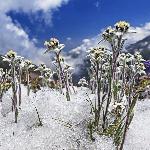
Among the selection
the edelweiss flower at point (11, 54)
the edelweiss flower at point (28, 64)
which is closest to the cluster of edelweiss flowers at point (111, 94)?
the edelweiss flower at point (11, 54)

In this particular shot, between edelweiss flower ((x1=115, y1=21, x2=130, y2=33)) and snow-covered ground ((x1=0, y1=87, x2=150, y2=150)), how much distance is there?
47.8 inches

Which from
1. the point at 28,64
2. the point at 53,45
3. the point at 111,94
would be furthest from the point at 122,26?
the point at 28,64

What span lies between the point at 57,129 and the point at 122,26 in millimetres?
1441

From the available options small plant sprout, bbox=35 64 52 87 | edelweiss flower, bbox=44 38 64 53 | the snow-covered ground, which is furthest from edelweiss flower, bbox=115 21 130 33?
small plant sprout, bbox=35 64 52 87

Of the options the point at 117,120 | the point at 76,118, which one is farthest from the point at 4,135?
the point at 117,120

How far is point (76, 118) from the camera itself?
6293 mm

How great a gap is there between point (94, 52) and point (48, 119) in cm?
102

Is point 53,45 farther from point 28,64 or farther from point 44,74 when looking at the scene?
point 44,74

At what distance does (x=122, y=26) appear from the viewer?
5754mm

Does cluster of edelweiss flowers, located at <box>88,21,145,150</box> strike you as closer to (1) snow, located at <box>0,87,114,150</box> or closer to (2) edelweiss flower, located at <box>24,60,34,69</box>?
(1) snow, located at <box>0,87,114,150</box>

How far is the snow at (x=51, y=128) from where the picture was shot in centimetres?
564

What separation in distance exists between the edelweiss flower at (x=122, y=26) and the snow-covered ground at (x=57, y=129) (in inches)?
47.8

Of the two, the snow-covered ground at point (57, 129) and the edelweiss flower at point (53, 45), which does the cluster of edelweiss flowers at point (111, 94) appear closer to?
the snow-covered ground at point (57, 129)

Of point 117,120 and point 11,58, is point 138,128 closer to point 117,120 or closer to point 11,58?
point 117,120
